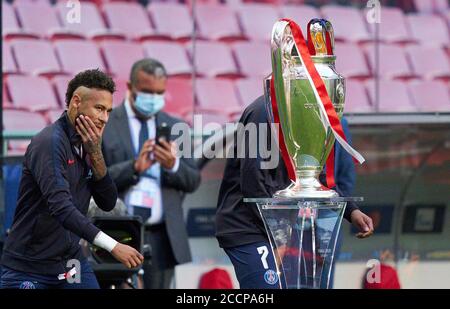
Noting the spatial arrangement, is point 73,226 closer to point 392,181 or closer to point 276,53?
point 276,53

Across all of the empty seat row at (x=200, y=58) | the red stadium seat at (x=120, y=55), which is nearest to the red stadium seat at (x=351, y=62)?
the empty seat row at (x=200, y=58)

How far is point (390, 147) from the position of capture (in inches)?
319

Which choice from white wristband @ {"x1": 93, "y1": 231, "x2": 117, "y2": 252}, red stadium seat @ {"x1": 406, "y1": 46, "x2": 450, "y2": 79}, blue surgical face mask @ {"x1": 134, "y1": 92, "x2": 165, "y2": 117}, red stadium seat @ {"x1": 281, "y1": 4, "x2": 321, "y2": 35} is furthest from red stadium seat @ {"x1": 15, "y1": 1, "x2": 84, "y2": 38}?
white wristband @ {"x1": 93, "y1": 231, "x2": 117, "y2": 252}

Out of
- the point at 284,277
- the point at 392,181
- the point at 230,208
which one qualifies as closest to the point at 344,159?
the point at 230,208

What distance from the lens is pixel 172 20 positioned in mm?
10469

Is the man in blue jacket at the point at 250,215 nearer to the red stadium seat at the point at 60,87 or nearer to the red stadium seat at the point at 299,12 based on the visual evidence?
the red stadium seat at the point at 60,87

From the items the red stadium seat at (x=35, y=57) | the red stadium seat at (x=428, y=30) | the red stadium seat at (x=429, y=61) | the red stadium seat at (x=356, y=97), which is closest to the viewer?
the red stadium seat at (x=35, y=57)

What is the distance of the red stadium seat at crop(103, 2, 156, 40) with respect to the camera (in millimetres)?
10445

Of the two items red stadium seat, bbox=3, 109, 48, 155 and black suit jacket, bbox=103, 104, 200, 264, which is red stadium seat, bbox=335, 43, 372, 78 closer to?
red stadium seat, bbox=3, 109, 48, 155

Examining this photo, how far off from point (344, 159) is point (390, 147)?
213 cm

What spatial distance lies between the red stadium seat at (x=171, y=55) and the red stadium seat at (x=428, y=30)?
270 centimetres

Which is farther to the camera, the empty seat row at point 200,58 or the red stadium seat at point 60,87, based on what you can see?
the empty seat row at point 200,58

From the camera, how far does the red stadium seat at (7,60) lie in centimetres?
941

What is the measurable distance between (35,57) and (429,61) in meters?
3.87
